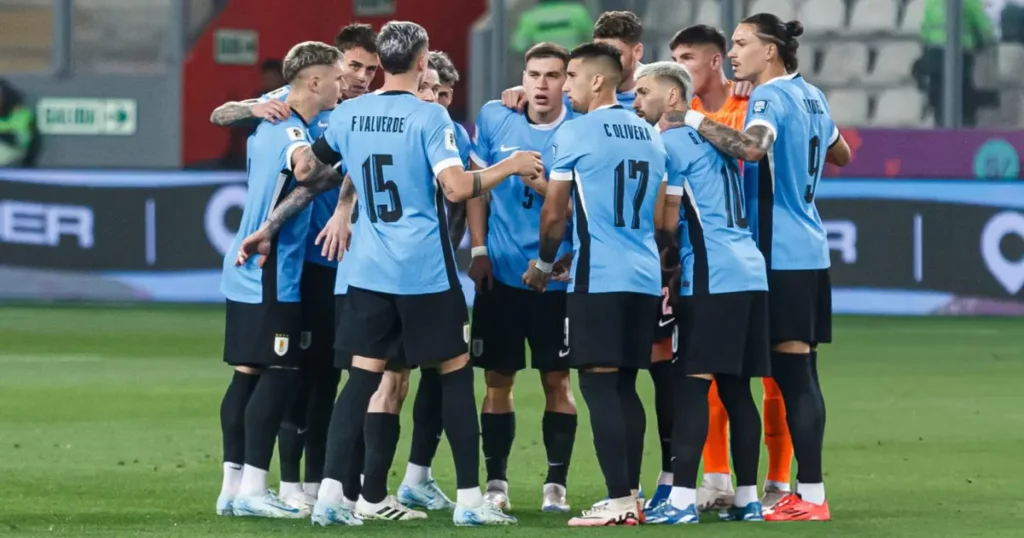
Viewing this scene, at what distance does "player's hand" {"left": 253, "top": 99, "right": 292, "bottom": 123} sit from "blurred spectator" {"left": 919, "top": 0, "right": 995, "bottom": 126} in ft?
41.2

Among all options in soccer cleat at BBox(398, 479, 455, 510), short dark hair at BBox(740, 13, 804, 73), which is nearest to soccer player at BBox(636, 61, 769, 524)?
short dark hair at BBox(740, 13, 804, 73)

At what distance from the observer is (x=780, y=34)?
7.71m

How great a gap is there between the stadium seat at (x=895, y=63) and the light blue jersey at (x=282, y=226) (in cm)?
1280

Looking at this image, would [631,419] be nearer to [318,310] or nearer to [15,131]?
[318,310]

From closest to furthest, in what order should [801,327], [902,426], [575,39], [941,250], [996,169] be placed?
[801,327], [902,426], [941,250], [996,169], [575,39]

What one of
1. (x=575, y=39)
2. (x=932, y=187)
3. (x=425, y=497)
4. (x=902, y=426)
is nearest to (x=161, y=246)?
(x=575, y=39)

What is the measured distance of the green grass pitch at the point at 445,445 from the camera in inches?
290

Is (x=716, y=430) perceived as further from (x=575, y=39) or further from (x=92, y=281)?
(x=575, y=39)

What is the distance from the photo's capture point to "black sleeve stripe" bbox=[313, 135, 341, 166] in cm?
735

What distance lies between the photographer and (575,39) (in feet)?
65.4

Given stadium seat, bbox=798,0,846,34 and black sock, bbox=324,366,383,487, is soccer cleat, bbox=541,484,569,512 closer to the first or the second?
black sock, bbox=324,366,383,487

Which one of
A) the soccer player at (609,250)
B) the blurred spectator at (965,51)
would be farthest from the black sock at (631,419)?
the blurred spectator at (965,51)

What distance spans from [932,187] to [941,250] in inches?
23.6

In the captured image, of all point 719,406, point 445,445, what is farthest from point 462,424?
point 445,445
